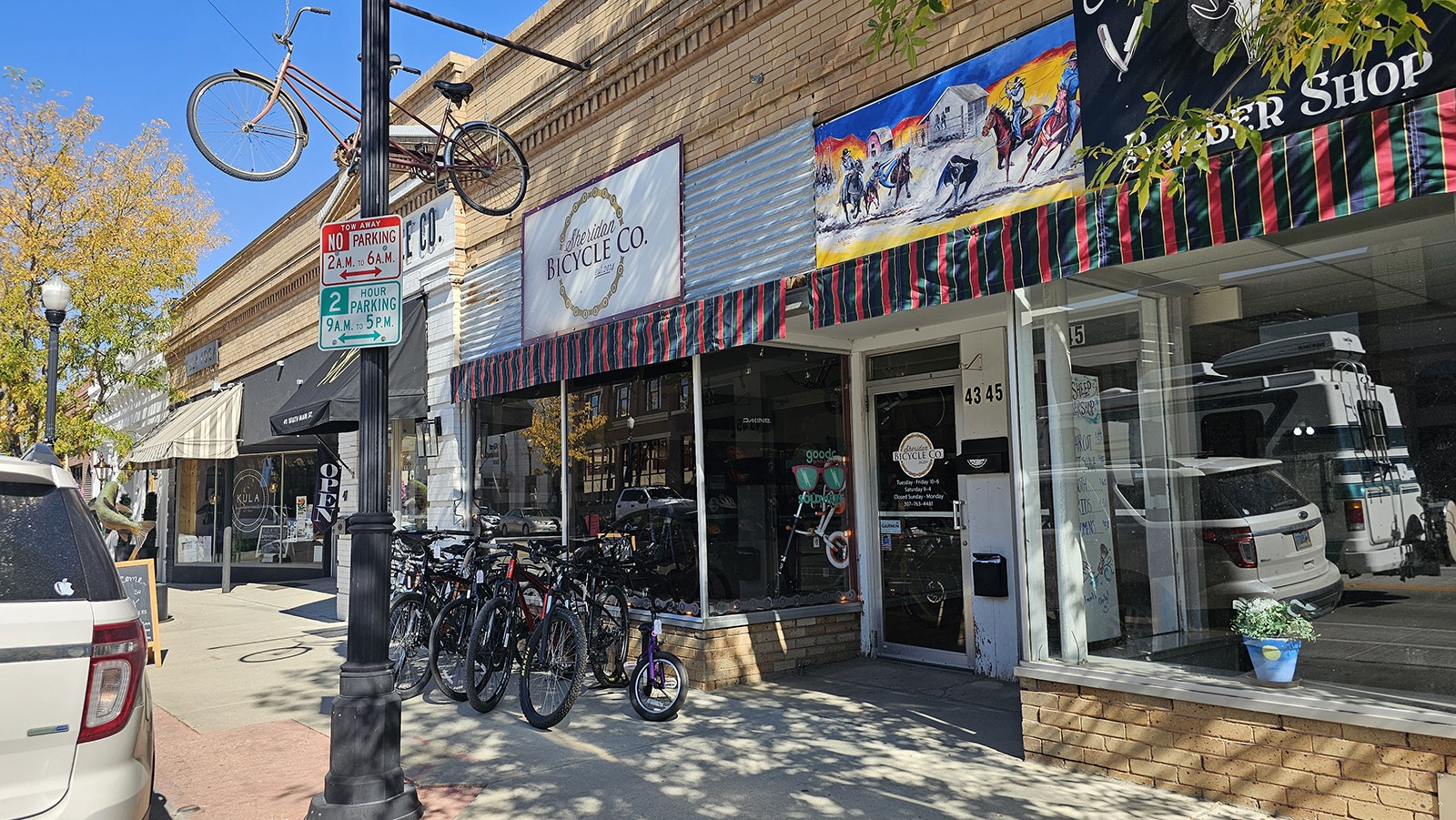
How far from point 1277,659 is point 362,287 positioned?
5.20 m

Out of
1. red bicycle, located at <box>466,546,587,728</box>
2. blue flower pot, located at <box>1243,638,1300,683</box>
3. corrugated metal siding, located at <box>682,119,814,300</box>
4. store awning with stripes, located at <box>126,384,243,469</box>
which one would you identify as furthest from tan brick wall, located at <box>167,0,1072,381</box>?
store awning with stripes, located at <box>126,384,243,469</box>

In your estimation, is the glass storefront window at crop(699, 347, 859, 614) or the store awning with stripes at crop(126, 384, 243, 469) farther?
the store awning with stripes at crop(126, 384, 243, 469)

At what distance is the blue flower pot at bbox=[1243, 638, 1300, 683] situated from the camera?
15.9ft

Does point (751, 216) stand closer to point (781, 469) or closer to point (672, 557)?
point (781, 469)

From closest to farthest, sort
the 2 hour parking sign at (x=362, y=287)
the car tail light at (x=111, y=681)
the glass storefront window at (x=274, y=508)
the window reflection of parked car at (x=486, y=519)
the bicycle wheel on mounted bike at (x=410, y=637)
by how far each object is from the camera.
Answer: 1. the car tail light at (x=111, y=681)
2. the 2 hour parking sign at (x=362, y=287)
3. the bicycle wheel on mounted bike at (x=410, y=637)
4. the window reflection of parked car at (x=486, y=519)
5. the glass storefront window at (x=274, y=508)

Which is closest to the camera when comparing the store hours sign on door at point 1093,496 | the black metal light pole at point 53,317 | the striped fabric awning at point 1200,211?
the striped fabric awning at point 1200,211

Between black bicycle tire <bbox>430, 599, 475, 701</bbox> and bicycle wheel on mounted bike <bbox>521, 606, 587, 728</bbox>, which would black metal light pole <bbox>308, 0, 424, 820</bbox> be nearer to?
bicycle wheel on mounted bike <bbox>521, 606, 587, 728</bbox>

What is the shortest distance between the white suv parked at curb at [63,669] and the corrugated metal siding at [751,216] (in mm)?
4999

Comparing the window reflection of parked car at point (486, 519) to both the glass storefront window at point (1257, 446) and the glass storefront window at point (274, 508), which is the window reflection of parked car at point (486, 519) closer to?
the glass storefront window at point (1257, 446)

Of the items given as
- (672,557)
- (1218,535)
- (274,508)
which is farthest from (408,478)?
(1218,535)

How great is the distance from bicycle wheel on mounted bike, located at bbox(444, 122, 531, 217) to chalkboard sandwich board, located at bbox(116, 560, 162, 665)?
5.17m

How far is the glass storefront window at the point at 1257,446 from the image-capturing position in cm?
479

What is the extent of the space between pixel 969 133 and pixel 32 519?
5276 mm

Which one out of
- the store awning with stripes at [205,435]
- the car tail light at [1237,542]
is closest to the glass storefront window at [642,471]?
the car tail light at [1237,542]
